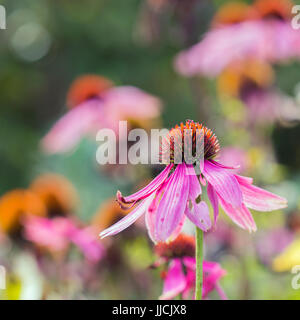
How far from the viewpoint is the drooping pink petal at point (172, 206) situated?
0.35 metres

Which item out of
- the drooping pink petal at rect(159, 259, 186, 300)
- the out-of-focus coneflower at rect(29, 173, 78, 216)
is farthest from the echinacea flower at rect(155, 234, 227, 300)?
the out-of-focus coneflower at rect(29, 173, 78, 216)

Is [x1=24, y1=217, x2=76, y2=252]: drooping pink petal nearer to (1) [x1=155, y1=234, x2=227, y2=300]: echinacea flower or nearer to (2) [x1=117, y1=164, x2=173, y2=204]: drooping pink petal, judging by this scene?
(1) [x1=155, y1=234, x2=227, y2=300]: echinacea flower

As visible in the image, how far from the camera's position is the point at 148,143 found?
2.88 ft

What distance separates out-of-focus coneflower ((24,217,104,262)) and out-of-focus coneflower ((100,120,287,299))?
0.33m

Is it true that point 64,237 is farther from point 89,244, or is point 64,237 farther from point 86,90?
point 86,90

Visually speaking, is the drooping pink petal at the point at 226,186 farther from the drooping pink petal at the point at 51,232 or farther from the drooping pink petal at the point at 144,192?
the drooping pink petal at the point at 51,232

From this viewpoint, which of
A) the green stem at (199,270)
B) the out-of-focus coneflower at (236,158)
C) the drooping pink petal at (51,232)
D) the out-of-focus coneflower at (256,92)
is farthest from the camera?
the out-of-focus coneflower at (256,92)

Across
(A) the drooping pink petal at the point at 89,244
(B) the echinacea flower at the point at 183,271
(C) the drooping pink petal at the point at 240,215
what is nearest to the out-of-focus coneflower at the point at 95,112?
(A) the drooping pink petal at the point at 89,244

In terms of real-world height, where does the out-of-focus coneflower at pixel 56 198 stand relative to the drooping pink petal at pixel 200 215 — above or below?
above

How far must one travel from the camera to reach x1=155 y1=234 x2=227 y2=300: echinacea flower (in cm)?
44

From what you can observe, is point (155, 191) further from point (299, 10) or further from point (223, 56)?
point (299, 10)

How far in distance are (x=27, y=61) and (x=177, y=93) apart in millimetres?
1039

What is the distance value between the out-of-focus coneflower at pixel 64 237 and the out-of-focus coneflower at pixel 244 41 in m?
0.31
